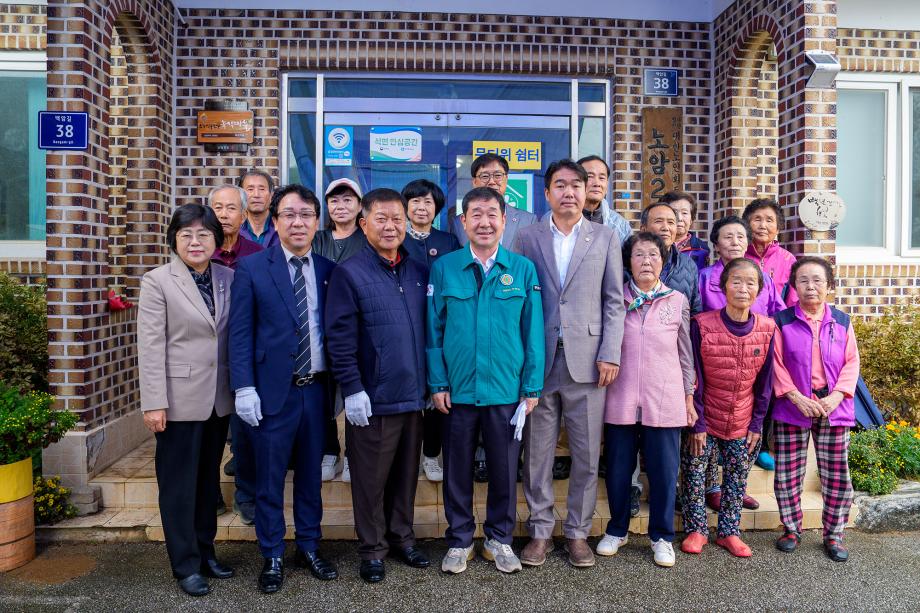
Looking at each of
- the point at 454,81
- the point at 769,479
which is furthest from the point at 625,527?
the point at 454,81

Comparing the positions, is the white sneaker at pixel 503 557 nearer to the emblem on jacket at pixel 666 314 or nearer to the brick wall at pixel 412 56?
the emblem on jacket at pixel 666 314

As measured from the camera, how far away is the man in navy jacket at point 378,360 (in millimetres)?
3430

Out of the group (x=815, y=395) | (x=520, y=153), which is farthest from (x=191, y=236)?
(x=520, y=153)

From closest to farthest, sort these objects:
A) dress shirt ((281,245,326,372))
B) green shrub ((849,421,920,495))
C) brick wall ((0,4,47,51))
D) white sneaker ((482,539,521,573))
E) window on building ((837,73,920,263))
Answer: dress shirt ((281,245,326,372)) → white sneaker ((482,539,521,573)) → green shrub ((849,421,920,495)) → brick wall ((0,4,47,51)) → window on building ((837,73,920,263))

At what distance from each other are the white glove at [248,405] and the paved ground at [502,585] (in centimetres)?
90

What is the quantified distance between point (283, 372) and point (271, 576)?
1.05 metres

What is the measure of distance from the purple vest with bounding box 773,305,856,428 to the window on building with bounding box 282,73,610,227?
288 cm

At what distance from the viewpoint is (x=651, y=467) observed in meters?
3.77

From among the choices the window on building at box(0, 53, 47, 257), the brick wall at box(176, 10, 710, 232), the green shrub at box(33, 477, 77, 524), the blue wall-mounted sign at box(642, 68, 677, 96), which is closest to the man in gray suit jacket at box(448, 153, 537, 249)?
the brick wall at box(176, 10, 710, 232)

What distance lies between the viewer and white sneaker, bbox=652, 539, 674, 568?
369 centimetres

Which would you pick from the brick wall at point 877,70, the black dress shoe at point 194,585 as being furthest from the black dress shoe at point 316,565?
the brick wall at point 877,70

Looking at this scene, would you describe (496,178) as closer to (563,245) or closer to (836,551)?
(563,245)

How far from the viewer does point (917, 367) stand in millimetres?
5449

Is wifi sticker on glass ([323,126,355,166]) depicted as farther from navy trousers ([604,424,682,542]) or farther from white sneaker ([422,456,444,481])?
navy trousers ([604,424,682,542])
